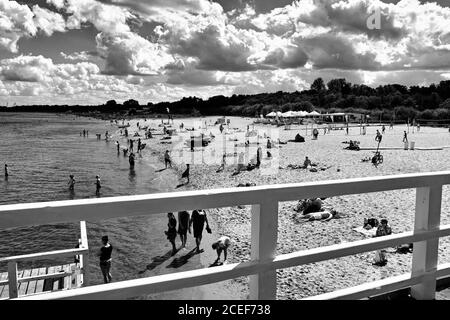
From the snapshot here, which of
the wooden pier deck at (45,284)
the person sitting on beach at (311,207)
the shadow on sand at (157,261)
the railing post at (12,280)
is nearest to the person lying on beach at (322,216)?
the person sitting on beach at (311,207)

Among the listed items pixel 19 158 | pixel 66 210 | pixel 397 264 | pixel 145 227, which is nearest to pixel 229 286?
pixel 397 264

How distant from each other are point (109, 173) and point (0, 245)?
71.8 feet

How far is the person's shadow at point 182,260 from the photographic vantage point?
1254cm

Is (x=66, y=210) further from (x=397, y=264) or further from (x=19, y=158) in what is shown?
(x=19, y=158)

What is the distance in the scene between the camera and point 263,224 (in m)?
2.21

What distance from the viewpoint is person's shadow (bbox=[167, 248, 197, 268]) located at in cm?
1254

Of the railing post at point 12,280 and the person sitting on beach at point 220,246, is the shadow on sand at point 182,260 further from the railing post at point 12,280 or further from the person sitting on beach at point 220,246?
the railing post at point 12,280

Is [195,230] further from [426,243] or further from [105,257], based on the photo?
[426,243]

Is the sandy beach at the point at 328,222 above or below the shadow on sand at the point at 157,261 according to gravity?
above

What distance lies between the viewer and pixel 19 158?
54781mm

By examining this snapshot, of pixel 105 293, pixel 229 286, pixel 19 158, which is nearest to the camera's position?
pixel 105 293

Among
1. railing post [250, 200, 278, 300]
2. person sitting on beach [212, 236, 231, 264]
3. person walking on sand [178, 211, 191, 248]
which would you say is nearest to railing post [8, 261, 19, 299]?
railing post [250, 200, 278, 300]

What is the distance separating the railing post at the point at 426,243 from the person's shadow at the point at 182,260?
10.2 m

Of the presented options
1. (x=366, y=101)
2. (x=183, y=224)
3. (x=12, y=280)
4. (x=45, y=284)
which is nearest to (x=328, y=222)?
(x=183, y=224)
